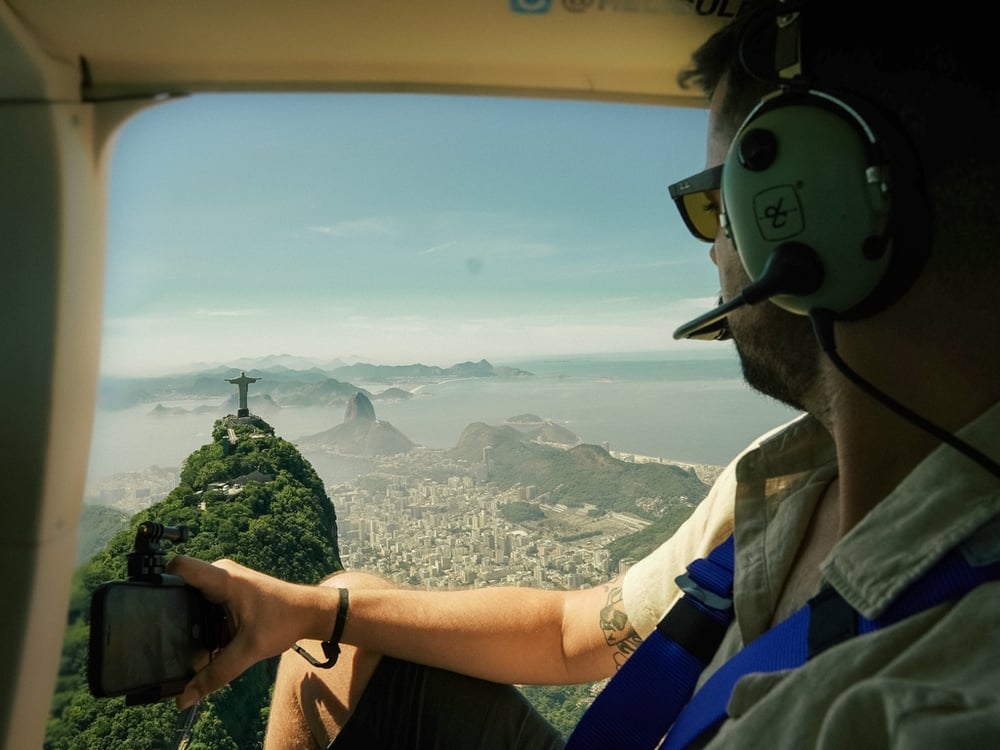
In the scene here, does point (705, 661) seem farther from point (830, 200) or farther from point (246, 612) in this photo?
point (246, 612)

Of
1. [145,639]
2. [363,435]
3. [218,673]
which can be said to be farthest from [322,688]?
[363,435]

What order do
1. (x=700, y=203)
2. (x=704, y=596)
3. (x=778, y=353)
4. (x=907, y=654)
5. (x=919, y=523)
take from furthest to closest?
(x=704, y=596) → (x=700, y=203) → (x=778, y=353) → (x=919, y=523) → (x=907, y=654)

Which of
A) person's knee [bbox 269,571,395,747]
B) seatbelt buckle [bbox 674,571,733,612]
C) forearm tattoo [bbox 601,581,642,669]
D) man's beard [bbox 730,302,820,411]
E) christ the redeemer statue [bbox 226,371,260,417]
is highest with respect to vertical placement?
christ the redeemer statue [bbox 226,371,260,417]

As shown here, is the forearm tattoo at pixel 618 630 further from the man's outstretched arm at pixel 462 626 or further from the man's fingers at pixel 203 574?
the man's fingers at pixel 203 574

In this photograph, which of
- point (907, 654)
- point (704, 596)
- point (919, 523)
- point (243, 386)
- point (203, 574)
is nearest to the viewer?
point (907, 654)

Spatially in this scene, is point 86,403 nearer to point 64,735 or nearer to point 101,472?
point 101,472

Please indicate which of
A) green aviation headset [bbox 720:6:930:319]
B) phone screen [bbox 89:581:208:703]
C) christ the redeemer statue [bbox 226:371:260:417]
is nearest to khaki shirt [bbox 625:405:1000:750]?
green aviation headset [bbox 720:6:930:319]

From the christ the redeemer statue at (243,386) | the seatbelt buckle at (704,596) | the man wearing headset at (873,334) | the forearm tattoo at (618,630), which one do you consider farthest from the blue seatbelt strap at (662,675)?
the christ the redeemer statue at (243,386)

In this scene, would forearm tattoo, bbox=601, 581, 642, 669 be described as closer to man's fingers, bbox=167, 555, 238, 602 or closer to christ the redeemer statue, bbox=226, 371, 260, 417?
man's fingers, bbox=167, 555, 238, 602
